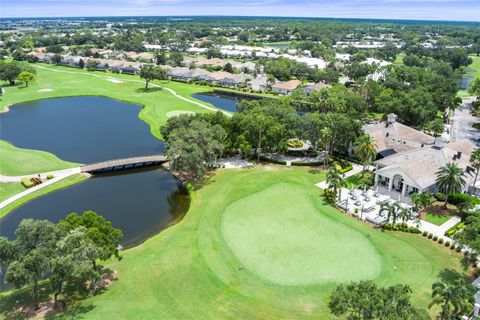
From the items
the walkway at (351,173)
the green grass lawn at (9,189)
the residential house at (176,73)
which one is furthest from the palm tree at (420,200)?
the residential house at (176,73)

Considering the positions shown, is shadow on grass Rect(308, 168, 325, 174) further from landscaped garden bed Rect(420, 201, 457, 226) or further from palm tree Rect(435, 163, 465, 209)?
palm tree Rect(435, 163, 465, 209)

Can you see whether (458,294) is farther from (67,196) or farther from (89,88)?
(89,88)

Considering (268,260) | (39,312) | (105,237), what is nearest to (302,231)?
(268,260)

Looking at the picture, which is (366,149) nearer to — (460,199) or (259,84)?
(460,199)

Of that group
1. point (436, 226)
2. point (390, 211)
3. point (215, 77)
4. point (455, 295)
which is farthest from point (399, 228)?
point (215, 77)

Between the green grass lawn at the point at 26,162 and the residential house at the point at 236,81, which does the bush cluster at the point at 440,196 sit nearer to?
the green grass lawn at the point at 26,162

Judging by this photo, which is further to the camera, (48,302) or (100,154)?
(100,154)
